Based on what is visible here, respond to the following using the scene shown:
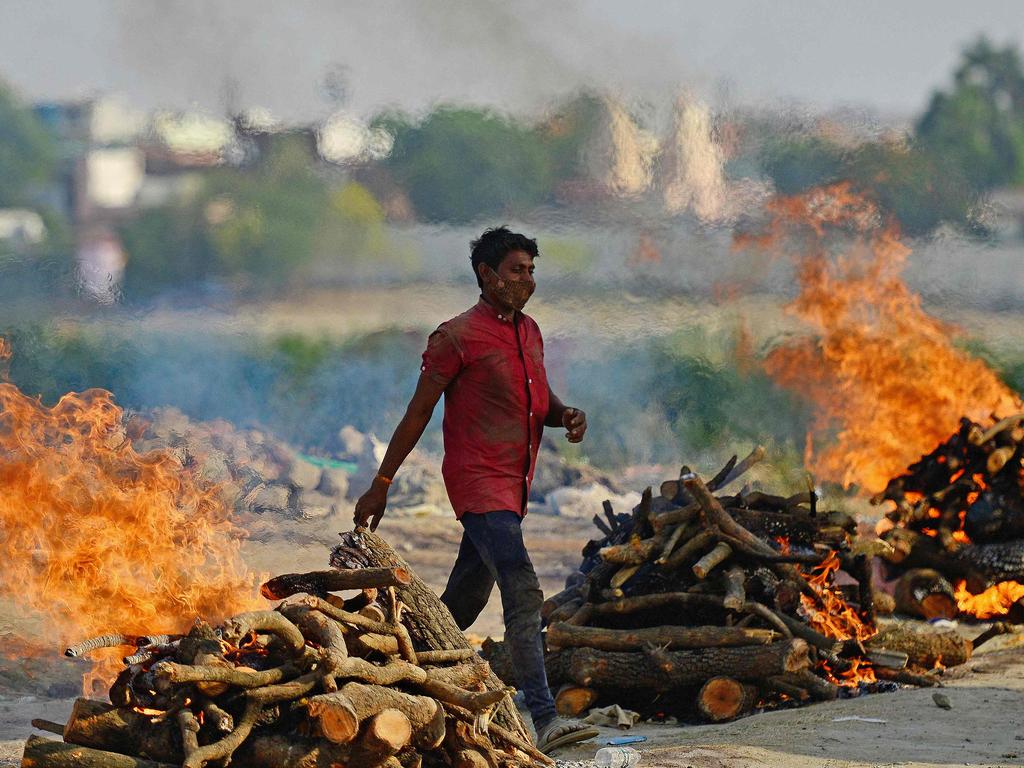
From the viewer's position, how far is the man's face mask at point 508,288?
6.70m

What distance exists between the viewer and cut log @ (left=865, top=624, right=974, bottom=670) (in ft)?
28.7

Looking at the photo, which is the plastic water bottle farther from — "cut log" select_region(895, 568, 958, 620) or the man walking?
"cut log" select_region(895, 568, 958, 620)

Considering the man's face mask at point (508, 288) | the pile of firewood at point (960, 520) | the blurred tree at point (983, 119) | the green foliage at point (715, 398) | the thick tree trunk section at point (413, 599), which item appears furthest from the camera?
the blurred tree at point (983, 119)

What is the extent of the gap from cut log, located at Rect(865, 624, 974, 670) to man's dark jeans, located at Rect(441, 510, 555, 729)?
2.90 meters

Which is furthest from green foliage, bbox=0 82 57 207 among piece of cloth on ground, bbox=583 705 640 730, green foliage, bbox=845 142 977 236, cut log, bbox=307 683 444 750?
cut log, bbox=307 683 444 750

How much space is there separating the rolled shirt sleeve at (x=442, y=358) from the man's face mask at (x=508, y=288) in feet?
1.02

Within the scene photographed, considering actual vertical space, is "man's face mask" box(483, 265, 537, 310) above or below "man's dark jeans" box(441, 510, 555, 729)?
above

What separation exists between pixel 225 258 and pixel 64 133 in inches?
81.7

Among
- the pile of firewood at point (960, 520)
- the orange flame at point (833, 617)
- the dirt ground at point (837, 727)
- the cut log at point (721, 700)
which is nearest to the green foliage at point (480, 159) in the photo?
the pile of firewood at point (960, 520)

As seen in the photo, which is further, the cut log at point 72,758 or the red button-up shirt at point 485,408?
the red button-up shirt at point 485,408

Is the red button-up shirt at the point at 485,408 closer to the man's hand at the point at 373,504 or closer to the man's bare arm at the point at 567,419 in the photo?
the man's bare arm at the point at 567,419

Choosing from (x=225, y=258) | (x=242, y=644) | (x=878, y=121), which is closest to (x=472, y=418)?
(x=242, y=644)

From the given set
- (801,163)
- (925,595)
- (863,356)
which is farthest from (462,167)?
(925,595)

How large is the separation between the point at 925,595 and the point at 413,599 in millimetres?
5878
